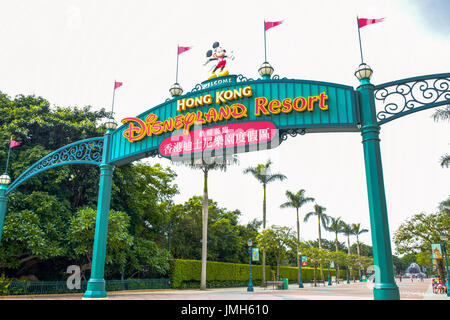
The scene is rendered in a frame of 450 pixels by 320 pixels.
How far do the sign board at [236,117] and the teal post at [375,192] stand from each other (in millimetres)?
348

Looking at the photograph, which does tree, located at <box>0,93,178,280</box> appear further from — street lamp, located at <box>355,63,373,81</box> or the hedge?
street lamp, located at <box>355,63,373,81</box>

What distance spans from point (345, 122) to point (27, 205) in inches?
643

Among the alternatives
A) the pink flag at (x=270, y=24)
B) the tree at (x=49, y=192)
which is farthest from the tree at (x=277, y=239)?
the pink flag at (x=270, y=24)

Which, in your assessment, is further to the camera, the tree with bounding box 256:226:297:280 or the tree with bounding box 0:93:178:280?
the tree with bounding box 256:226:297:280

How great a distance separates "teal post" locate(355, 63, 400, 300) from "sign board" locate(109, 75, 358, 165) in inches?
13.7

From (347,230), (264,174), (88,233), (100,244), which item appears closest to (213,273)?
(264,174)

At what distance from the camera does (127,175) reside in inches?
883

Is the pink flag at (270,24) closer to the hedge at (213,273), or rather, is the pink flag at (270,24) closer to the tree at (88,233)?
the tree at (88,233)

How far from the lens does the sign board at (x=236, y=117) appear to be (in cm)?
952

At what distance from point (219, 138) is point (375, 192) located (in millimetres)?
4606

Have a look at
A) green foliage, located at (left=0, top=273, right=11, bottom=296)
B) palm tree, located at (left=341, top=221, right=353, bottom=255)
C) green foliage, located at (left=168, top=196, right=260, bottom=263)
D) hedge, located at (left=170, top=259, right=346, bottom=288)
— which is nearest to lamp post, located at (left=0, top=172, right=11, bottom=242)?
green foliage, located at (left=0, top=273, right=11, bottom=296)

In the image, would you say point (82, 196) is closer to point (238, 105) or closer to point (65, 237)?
point (65, 237)

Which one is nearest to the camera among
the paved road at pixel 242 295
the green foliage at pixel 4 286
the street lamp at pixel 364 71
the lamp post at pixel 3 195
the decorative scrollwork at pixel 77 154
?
the street lamp at pixel 364 71

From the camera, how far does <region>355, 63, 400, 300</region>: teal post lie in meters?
7.71
